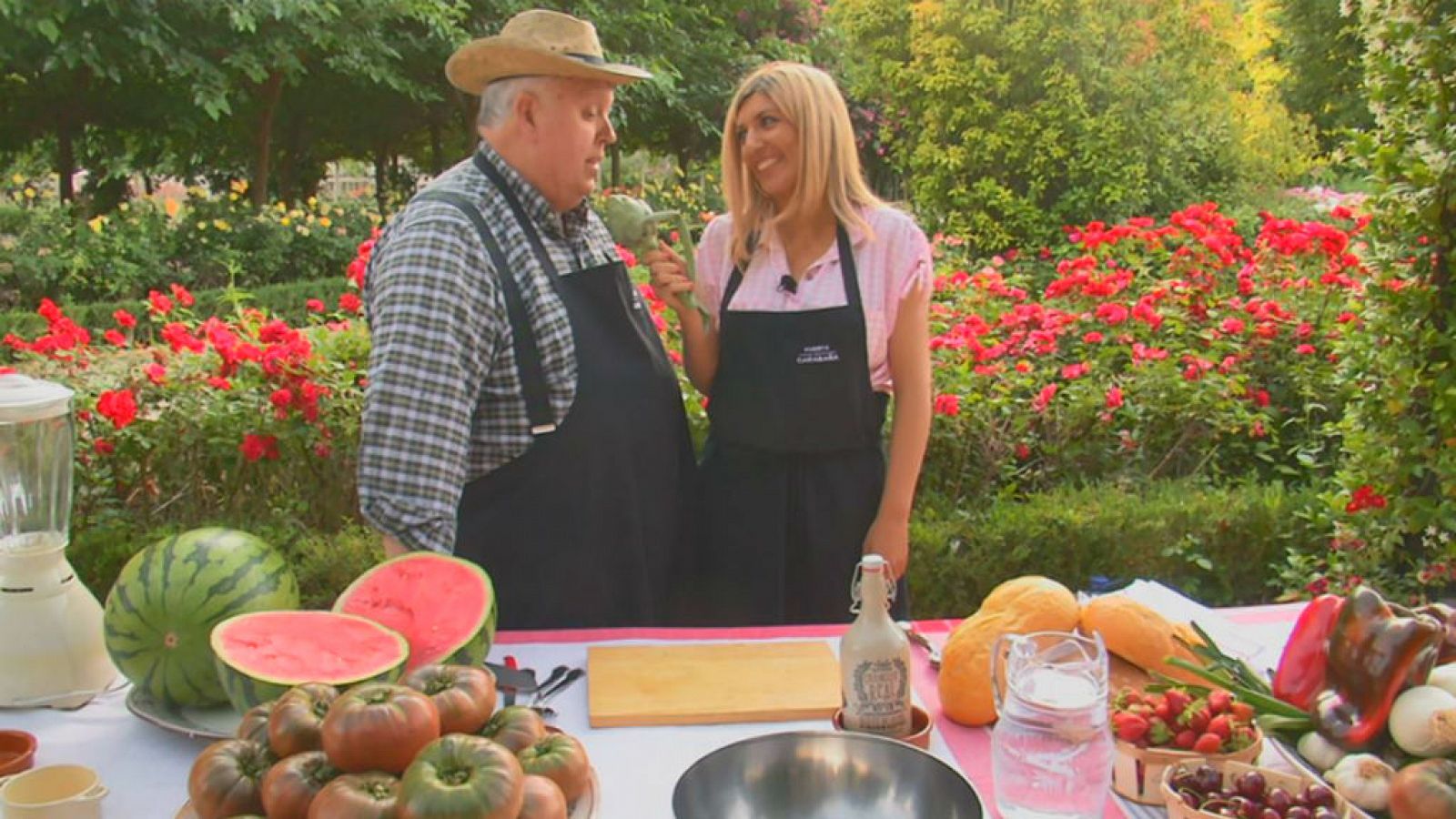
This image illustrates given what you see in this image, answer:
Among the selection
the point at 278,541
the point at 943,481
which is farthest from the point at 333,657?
the point at 943,481

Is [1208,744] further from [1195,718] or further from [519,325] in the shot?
[519,325]

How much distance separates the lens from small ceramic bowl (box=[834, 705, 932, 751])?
6.33 feet

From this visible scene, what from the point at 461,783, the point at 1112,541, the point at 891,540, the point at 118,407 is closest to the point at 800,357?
the point at 891,540

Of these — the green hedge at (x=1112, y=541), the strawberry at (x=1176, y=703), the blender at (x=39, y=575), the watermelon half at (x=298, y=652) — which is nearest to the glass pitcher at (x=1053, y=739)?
the strawberry at (x=1176, y=703)

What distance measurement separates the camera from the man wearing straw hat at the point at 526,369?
2.33 metres

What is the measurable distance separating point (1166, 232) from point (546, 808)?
545cm

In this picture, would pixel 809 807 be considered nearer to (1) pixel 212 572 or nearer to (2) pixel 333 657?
(2) pixel 333 657

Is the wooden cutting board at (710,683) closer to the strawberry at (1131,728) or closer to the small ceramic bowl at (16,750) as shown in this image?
the strawberry at (1131,728)

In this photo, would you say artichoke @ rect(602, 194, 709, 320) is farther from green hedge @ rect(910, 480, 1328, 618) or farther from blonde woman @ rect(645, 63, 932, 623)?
green hedge @ rect(910, 480, 1328, 618)

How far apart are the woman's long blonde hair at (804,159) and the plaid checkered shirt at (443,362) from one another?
677 millimetres

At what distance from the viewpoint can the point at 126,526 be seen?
427 cm

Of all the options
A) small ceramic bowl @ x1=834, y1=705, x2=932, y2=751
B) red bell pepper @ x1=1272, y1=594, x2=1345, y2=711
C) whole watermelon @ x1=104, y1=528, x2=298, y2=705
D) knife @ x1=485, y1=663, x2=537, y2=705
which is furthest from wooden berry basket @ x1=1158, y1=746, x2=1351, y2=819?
whole watermelon @ x1=104, y1=528, x2=298, y2=705

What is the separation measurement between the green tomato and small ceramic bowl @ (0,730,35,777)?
0.79 m

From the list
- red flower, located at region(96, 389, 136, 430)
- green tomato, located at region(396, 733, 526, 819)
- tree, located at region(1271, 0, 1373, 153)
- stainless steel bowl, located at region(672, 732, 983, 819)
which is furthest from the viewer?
tree, located at region(1271, 0, 1373, 153)
